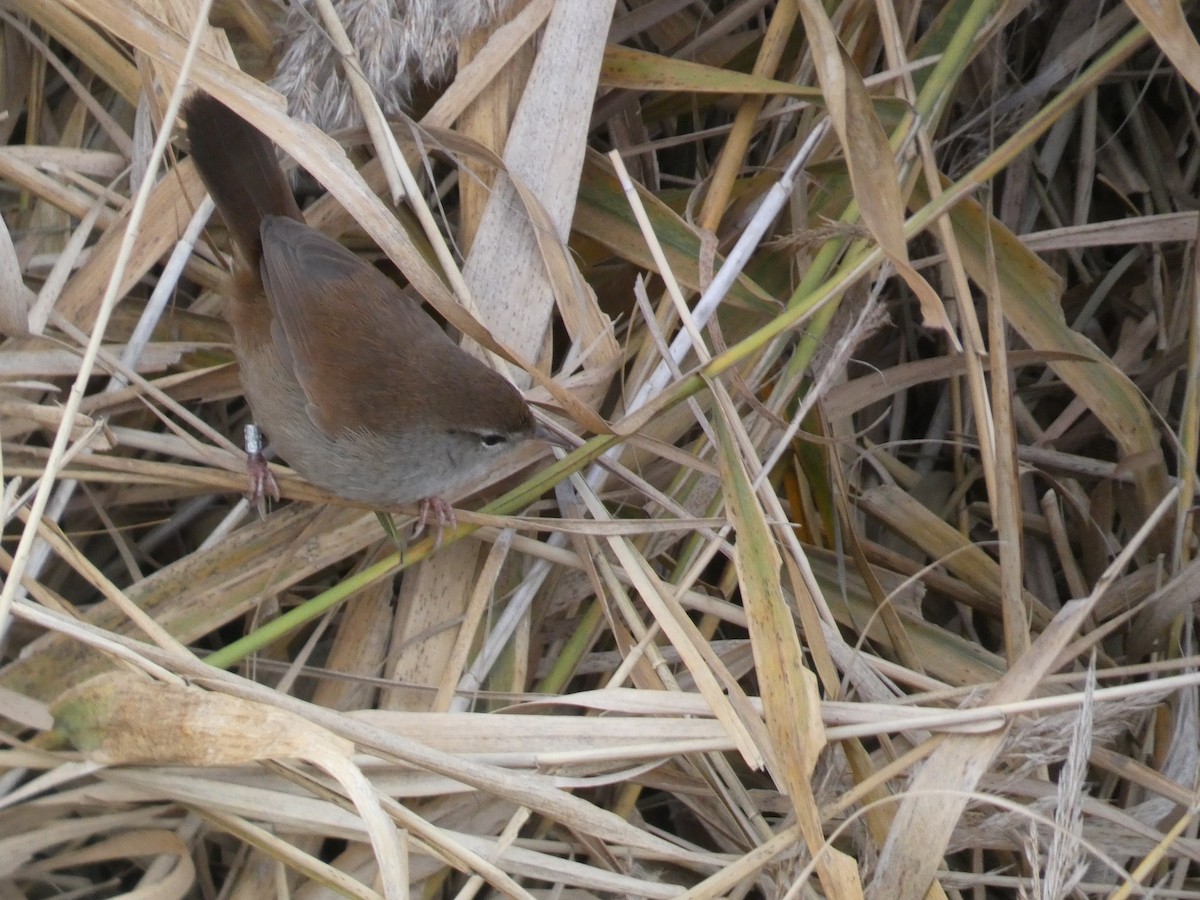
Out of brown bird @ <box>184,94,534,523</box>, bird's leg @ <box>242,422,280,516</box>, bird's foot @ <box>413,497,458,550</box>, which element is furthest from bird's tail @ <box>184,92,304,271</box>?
bird's foot @ <box>413,497,458,550</box>

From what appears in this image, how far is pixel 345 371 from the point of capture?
234 cm

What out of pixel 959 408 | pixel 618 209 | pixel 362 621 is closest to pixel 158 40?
pixel 618 209

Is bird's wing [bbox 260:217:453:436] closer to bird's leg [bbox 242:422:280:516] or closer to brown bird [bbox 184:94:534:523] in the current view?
brown bird [bbox 184:94:534:523]

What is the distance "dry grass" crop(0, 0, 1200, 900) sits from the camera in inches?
73.6

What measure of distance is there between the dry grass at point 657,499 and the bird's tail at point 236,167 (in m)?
Answer: 0.09

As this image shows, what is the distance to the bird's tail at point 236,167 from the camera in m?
2.29

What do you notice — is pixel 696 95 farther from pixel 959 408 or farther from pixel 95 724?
pixel 95 724

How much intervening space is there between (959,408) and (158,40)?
1757mm

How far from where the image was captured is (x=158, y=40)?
2.05 m

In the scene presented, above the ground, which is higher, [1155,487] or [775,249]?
[775,249]

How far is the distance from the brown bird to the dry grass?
11 centimetres

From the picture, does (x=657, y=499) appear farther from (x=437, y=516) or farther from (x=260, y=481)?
(x=260, y=481)

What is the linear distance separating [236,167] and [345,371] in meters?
0.44

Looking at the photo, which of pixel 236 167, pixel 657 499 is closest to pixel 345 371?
pixel 236 167
